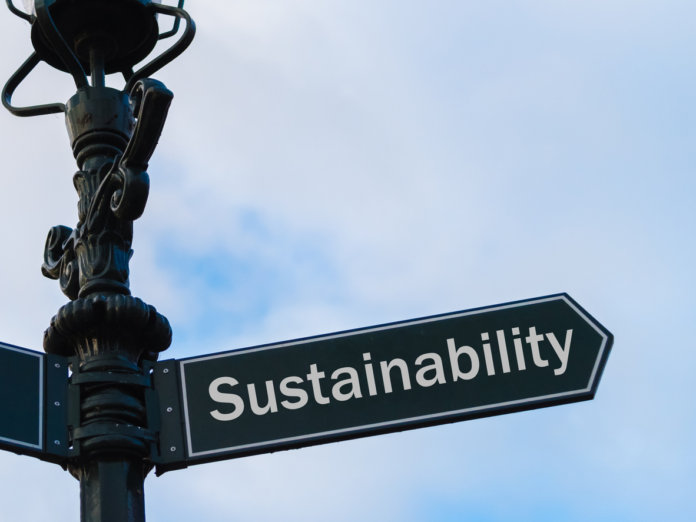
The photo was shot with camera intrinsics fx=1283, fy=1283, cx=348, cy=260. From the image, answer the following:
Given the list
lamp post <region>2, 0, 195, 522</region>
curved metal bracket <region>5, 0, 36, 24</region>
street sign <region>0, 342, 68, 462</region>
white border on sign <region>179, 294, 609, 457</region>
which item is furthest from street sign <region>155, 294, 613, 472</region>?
curved metal bracket <region>5, 0, 36, 24</region>

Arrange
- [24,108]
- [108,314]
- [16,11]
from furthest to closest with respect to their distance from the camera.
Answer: [16,11] → [24,108] → [108,314]

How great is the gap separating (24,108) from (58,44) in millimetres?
310

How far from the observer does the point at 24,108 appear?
12.7 ft

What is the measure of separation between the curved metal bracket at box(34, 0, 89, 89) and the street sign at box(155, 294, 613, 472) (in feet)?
3.28

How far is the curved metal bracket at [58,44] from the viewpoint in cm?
361

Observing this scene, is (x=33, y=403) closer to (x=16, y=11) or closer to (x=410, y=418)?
(x=410, y=418)

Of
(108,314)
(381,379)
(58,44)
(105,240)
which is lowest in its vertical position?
(381,379)

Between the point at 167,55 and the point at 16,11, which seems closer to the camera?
the point at 167,55

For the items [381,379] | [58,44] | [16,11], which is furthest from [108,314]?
[16,11]

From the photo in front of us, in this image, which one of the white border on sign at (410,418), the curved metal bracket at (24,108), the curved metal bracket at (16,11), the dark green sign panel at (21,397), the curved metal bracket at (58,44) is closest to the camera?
the dark green sign panel at (21,397)

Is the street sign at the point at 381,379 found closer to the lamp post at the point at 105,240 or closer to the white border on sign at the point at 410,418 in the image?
the white border on sign at the point at 410,418

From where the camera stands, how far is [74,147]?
3.70m

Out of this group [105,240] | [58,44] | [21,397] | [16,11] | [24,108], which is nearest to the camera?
[21,397]

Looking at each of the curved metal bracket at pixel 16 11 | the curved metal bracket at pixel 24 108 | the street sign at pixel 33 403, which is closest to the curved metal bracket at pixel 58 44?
the curved metal bracket at pixel 24 108
